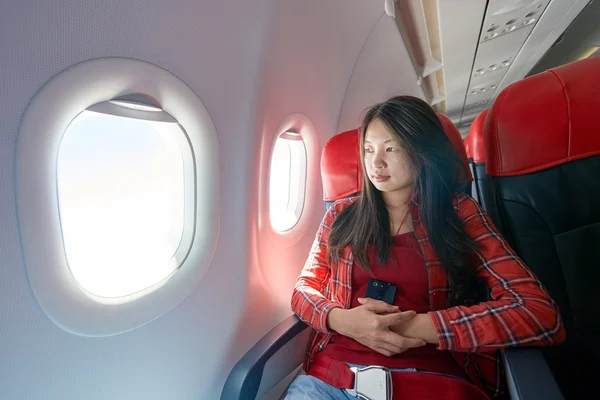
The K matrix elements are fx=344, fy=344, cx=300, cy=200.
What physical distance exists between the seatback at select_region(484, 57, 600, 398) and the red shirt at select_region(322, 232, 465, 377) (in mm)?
Answer: 376

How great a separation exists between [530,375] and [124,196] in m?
1.36

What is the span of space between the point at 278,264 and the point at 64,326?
42.7 inches

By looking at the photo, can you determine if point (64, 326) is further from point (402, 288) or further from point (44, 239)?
point (402, 288)

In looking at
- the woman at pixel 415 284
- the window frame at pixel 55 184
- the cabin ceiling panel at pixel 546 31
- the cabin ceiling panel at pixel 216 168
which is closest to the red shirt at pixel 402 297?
the woman at pixel 415 284

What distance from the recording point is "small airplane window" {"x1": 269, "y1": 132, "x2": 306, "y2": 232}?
2213 millimetres

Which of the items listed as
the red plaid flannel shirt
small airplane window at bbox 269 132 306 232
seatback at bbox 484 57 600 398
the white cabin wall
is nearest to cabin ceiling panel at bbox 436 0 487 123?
the white cabin wall

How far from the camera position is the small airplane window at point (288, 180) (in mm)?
2213

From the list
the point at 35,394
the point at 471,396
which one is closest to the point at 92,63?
the point at 35,394

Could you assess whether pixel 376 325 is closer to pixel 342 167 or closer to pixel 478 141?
pixel 342 167

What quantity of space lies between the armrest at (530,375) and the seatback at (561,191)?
1.20 ft

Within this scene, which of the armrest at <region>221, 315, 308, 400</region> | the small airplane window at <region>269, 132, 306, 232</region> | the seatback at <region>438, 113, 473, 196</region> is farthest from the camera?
the small airplane window at <region>269, 132, 306, 232</region>

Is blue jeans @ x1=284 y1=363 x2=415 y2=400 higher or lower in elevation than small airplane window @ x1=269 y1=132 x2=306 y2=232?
lower

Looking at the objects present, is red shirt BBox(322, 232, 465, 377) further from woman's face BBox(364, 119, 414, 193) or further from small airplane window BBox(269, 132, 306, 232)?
small airplane window BBox(269, 132, 306, 232)

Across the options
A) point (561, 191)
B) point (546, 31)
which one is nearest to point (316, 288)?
point (561, 191)
